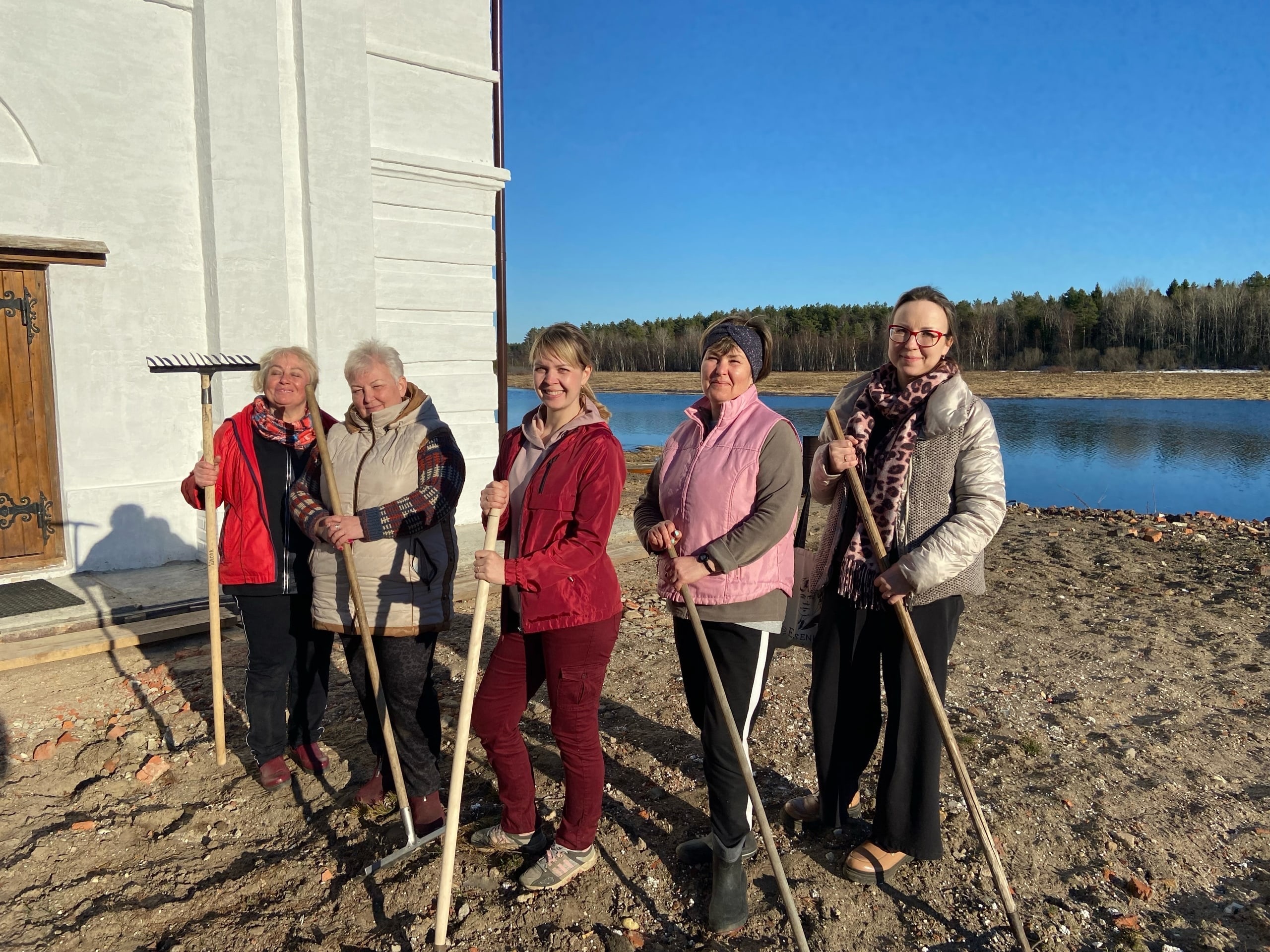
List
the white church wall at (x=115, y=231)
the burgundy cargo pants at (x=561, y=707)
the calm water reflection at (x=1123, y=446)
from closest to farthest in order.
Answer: the burgundy cargo pants at (x=561, y=707)
the white church wall at (x=115, y=231)
the calm water reflection at (x=1123, y=446)

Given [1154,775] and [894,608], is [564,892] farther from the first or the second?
[1154,775]

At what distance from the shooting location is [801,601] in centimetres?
289

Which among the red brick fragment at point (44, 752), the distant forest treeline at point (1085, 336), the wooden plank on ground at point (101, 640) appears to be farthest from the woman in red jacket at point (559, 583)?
the distant forest treeline at point (1085, 336)

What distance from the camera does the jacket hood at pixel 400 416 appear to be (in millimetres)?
2928

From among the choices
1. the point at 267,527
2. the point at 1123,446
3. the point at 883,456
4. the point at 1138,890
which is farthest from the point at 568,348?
the point at 1123,446

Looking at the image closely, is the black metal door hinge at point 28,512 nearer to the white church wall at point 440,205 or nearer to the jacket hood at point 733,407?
the white church wall at point 440,205

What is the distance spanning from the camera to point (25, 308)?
552cm

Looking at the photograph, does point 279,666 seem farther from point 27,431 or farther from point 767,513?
point 27,431

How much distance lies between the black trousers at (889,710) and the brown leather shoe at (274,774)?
6.96 feet

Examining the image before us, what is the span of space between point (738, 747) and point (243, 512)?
2.07m

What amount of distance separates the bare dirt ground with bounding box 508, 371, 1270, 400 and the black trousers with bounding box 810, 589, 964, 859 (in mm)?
31638

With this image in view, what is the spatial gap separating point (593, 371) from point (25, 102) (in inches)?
197

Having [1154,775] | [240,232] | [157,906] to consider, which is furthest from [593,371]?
[240,232]

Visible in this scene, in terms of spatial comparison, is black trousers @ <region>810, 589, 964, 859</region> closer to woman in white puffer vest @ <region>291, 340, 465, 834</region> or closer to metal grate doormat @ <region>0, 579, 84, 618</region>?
woman in white puffer vest @ <region>291, 340, 465, 834</region>
